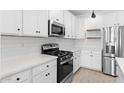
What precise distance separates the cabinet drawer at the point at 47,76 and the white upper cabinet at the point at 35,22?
0.73 m

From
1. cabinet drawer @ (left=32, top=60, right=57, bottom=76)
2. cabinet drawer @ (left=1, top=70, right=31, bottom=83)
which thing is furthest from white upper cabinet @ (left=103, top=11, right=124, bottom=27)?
cabinet drawer @ (left=1, top=70, right=31, bottom=83)

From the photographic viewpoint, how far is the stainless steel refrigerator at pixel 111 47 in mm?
3406

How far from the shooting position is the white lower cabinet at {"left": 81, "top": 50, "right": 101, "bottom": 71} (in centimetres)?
414

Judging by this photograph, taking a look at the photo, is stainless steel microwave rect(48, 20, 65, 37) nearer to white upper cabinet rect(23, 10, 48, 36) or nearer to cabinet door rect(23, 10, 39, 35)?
white upper cabinet rect(23, 10, 48, 36)

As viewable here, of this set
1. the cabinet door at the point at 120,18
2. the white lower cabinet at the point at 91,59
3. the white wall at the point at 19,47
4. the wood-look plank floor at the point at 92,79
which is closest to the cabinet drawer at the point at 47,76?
the white wall at the point at 19,47

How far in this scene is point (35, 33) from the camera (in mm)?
1944

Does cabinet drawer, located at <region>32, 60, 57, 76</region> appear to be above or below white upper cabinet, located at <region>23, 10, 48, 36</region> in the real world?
below

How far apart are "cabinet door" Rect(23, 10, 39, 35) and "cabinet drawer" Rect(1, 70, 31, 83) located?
69cm

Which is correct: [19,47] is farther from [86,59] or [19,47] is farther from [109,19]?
[109,19]

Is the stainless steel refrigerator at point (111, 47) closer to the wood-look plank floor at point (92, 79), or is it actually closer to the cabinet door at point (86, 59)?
the wood-look plank floor at point (92, 79)

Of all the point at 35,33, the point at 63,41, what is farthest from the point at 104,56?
the point at 35,33

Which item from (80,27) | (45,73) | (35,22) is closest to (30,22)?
(35,22)

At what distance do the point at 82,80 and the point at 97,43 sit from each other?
192 centimetres
